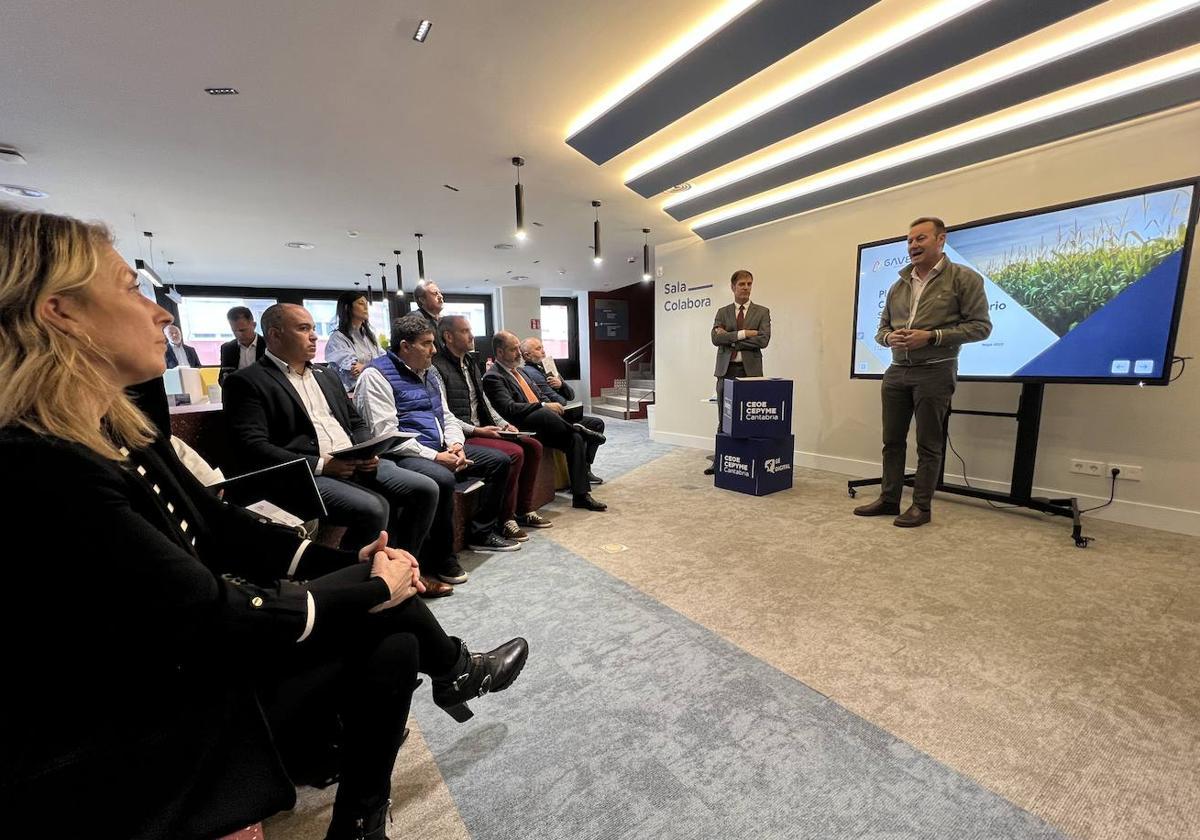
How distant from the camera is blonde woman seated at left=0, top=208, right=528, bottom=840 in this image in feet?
1.98

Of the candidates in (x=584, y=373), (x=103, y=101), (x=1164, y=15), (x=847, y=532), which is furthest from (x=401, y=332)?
(x=584, y=373)

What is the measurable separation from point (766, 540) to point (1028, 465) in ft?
5.75

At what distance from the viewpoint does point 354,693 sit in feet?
2.96

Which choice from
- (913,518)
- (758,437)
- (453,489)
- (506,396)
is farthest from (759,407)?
(453,489)

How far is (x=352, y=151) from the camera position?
11.4ft

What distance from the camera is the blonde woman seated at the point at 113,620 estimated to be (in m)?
0.60

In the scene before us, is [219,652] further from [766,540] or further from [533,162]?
[533,162]

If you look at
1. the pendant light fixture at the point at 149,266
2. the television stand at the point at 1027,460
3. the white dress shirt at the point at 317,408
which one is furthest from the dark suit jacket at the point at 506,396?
the pendant light fixture at the point at 149,266

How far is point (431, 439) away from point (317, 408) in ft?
1.92

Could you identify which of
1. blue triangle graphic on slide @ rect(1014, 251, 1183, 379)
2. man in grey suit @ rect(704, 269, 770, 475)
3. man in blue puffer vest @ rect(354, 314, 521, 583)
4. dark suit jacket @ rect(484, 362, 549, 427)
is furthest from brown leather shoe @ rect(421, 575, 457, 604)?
blue triangle graphic on slide @ rect(1014, 251, 1183, 379)

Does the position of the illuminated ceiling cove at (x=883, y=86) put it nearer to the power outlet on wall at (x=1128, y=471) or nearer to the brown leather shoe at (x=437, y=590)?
the power outlet on wall at (x=1128, y=471)

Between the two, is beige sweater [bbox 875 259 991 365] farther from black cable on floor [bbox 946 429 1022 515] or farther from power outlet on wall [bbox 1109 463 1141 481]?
power outlet on wall [bbox 1109 463 1141 481]

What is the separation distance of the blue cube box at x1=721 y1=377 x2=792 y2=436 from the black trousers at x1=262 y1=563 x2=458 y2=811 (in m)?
3.13

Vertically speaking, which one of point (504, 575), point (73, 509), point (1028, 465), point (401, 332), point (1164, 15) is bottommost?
point (504, 575)
